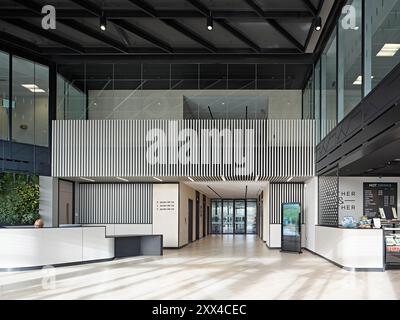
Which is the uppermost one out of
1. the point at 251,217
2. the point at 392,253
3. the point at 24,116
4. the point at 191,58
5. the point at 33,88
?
the point at 191,58

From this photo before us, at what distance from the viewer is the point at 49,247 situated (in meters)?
12.7

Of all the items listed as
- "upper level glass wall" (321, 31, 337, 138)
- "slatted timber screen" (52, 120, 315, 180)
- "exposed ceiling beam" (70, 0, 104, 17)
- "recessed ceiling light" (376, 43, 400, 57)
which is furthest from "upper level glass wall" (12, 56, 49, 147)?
"recessed ceiling light" (376, 43, 400, 57)

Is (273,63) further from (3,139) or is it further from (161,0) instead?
(3,139)

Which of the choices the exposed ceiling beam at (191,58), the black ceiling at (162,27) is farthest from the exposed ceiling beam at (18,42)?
the exposed ceiling beam at (191,58)

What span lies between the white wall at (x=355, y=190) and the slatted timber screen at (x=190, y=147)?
1.07 meters

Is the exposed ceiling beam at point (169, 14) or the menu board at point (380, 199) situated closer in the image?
the exposed ceiling beam at point (169, 14)

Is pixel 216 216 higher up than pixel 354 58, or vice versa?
pixel 354 58

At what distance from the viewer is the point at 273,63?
1669cm

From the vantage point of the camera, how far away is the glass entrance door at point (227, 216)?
35588mm

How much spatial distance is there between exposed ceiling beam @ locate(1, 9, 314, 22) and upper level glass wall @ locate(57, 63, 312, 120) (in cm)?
358

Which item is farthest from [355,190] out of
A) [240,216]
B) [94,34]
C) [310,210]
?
[240,216]

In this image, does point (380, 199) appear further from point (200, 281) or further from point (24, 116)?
point (24, 116)

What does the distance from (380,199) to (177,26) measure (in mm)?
8049

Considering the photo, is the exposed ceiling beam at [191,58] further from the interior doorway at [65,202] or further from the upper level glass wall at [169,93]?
the interior doorway at [65,202]
